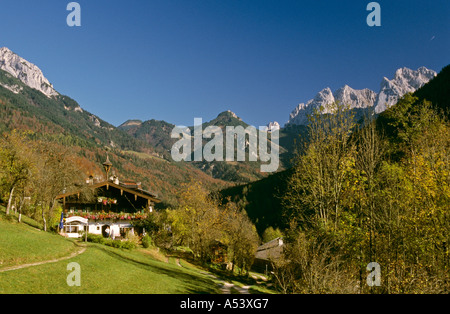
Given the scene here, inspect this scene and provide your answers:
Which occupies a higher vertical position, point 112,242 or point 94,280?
point 94,280

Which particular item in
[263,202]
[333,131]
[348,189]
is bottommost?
[263,202]

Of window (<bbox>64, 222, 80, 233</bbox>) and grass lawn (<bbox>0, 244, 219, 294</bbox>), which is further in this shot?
window (<bbox>64, 222, 80, 233</bbox>)

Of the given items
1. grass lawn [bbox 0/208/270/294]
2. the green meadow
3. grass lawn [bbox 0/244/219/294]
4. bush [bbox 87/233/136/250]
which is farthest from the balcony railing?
grass lawn [bbox 0/244/219/294]

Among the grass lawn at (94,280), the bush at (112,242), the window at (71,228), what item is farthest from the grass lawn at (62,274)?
the window at (71,228)

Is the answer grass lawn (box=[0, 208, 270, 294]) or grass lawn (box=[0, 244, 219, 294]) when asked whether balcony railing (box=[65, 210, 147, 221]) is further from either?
grass lawn (box=[0, 244, 219, 294])

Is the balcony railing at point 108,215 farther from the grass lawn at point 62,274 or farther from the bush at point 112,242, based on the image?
the grass lawn at point 62,274

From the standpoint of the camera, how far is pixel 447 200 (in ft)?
55.5

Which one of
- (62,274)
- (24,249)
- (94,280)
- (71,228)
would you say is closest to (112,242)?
(71,228)

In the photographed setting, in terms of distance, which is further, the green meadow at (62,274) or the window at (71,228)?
the window at (71,228)

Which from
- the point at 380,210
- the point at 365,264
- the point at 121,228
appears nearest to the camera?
the point at 365,264

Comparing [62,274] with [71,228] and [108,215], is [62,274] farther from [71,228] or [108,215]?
[108,215]
